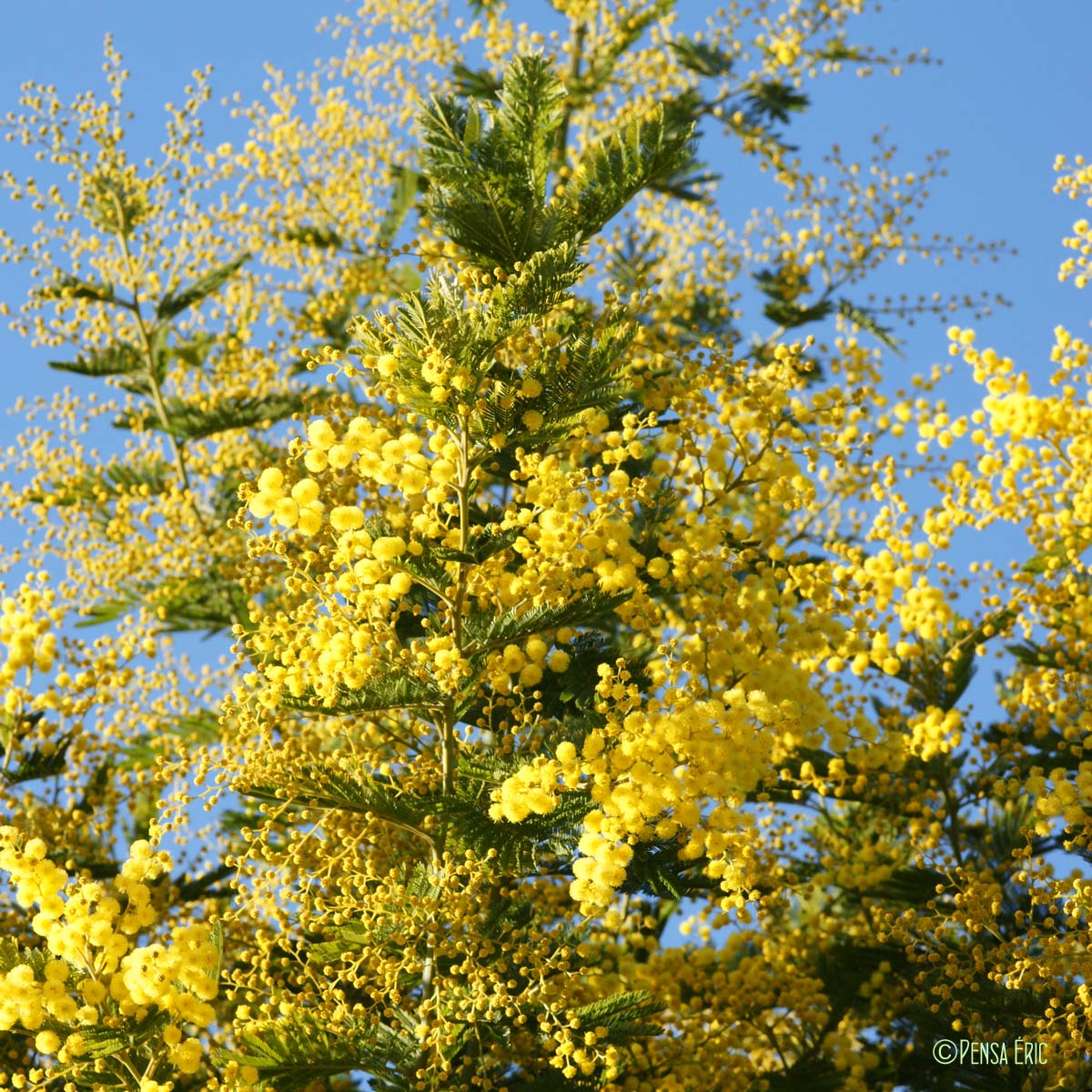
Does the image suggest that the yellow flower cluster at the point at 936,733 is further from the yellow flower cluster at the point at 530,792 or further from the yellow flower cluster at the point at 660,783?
the yellow flower cluster at the point at 530,792

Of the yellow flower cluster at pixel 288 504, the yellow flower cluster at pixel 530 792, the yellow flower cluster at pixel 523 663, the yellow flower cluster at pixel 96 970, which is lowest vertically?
the yellow flower cluster at pixel 96 970

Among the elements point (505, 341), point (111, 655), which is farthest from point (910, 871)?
point (111, 655)

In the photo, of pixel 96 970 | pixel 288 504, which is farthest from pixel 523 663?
pixel 96 970

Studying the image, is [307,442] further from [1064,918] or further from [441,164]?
[1064,918]

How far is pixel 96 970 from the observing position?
3826 millimetres

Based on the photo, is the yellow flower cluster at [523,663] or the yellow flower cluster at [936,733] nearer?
the yellow flower cluster at [523,663]

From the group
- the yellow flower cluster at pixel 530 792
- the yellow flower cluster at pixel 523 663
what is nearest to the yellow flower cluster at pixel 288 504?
the yellow flower cluster at pixel 523 663

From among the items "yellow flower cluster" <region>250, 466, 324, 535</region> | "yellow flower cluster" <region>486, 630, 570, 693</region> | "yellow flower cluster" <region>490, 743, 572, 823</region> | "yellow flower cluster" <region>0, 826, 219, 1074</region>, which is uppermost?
"yellow flower cluster" <region>250, 466, 324, 535</region>

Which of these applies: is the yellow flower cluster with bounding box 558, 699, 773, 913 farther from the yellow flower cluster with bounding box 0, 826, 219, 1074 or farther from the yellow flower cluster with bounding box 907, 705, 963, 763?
the yellow flower cluster with bounding box 907, 705, 963, 763

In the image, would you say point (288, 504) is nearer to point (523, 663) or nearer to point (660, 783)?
point (523, 663)

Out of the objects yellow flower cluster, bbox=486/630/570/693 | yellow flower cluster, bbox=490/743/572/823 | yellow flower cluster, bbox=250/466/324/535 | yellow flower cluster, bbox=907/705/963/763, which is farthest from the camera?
yellow flower cluster, bbox=907/705/963/763

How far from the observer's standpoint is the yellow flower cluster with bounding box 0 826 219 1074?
370cm

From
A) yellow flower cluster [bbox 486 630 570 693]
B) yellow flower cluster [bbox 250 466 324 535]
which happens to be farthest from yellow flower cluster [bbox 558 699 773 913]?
yellow flower cluster [bbox 250 466 324 535]

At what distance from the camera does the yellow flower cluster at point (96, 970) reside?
370 cm
